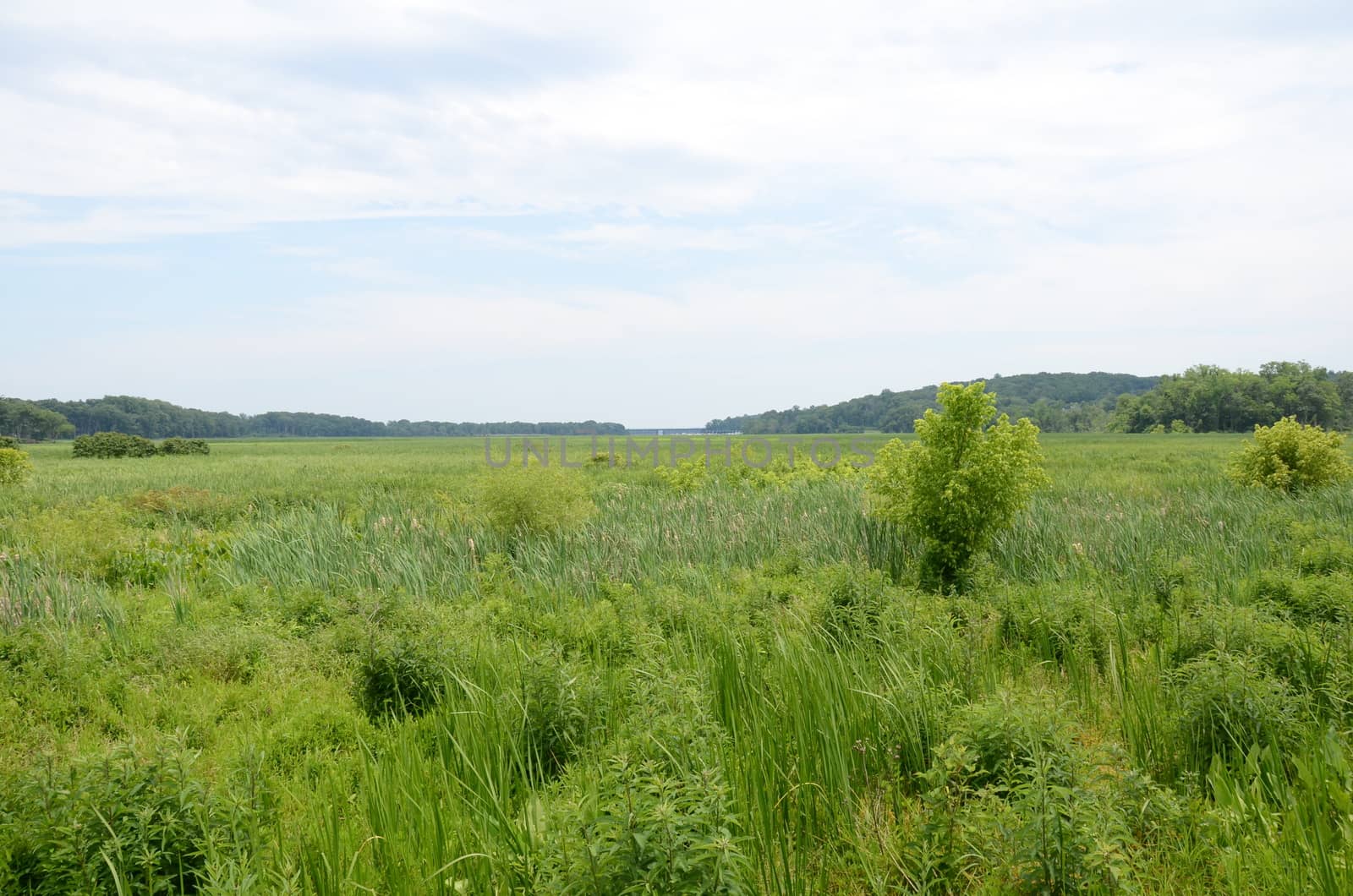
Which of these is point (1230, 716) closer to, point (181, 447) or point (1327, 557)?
point (1327, 557)

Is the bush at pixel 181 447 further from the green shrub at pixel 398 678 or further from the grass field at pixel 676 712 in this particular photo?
the green shrub at pixel 398 678

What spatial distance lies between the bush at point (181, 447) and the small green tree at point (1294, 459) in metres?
51.6

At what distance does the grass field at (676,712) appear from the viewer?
2.54 metres

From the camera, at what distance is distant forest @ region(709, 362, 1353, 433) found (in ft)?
241

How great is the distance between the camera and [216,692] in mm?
4867

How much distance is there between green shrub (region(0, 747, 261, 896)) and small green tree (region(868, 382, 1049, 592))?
654 centimetres

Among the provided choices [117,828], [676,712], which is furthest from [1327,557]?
[117,828]

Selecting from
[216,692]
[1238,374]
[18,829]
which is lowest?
[216,692]

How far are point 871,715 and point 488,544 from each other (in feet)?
22.1

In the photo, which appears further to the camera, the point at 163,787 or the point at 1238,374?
the point at 1238,374

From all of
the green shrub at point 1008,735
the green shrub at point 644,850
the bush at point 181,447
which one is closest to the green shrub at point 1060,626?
the green shrub at point 1008,735

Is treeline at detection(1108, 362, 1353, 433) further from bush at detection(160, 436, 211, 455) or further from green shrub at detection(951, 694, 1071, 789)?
bush at detection(160, 436, 211, 455)

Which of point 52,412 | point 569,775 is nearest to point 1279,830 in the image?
point 569,775

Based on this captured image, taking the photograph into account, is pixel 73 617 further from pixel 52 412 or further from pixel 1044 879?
pixel 52 412
